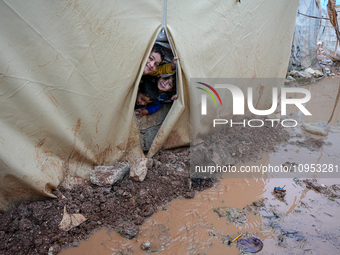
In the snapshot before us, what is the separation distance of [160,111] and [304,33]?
20.9 feet

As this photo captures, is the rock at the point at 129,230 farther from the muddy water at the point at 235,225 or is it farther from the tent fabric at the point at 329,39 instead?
the tent fabric at the point at 329,39

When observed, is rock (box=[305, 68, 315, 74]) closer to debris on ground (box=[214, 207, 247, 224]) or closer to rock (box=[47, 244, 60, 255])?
debris on ground (box=[214, 207, 247, 224])

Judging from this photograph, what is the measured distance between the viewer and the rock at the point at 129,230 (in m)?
1.93

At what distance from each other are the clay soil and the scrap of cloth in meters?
0.63

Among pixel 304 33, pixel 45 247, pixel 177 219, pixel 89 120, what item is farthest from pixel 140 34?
pixel 304 33

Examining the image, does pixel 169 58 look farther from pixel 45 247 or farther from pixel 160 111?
pixel 45 247

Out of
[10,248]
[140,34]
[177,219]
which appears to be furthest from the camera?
[140,34]

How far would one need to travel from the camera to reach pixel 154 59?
2.56 meters

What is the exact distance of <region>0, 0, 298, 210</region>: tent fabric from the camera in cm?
176

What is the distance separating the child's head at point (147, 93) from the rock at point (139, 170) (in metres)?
0.75

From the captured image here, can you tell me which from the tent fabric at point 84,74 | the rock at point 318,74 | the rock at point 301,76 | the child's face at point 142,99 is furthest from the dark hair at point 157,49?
the rock at point 318,74

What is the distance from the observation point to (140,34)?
2299 mm

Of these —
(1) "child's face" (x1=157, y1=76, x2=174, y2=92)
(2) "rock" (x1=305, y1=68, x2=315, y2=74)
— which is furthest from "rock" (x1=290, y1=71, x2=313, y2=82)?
(1) "child's face" (x1=157, y1=76, x2=174, y2=92)

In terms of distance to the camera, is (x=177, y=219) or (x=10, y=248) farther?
(x=177, y=219)
